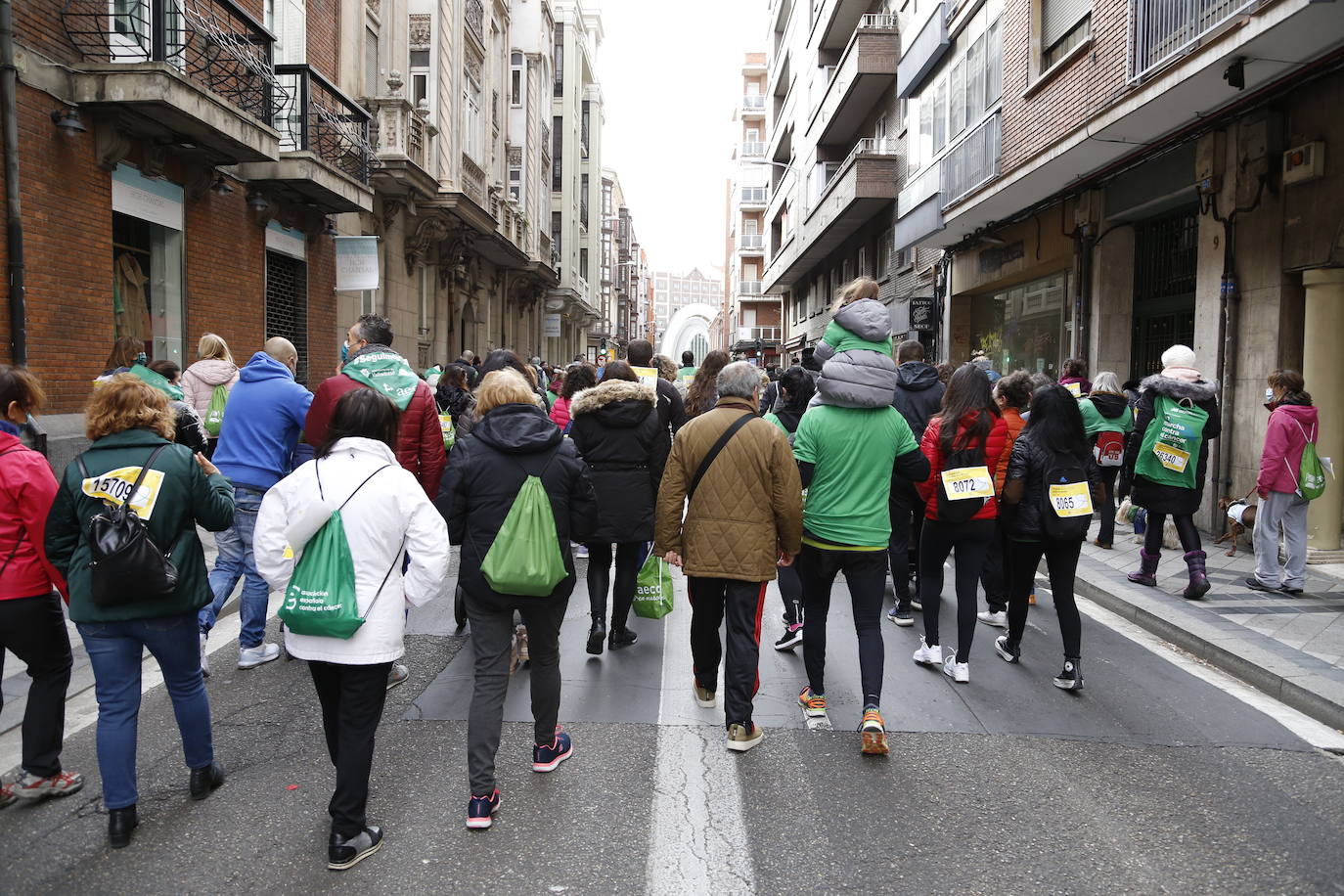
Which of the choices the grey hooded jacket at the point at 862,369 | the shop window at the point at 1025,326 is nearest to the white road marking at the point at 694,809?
the grey hooded jacket at the point at 862,369

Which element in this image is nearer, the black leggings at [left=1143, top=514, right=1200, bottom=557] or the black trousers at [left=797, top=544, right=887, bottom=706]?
the black trousers at [left=797, top=544, right=887, bottom=706]

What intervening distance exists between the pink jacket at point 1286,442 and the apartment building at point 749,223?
50834mm

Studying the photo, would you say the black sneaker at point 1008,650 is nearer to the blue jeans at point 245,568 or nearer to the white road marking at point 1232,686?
the white road marking at point 1232,686

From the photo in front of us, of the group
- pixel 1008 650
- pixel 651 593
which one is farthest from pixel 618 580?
pixel 1008 650

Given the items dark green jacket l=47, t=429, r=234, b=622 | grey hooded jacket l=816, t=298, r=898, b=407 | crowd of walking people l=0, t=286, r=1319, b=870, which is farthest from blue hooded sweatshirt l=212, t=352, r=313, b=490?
grey hooded jacket l=816, t=298, r=898, b=407

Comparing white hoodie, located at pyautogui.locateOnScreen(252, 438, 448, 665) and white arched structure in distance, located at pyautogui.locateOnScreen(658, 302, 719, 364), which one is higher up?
white arched structure in distance, located at pyautogui.locateOnScreen(658, 302, 719, 364)

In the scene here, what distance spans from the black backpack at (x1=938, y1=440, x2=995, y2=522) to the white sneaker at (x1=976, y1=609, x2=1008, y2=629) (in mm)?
1913

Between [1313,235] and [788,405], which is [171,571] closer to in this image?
[788,405]

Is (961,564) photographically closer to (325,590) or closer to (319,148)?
(325,590)

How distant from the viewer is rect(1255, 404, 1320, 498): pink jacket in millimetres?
7133

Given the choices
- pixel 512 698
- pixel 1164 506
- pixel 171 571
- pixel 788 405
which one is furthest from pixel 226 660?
pixel 1164 506

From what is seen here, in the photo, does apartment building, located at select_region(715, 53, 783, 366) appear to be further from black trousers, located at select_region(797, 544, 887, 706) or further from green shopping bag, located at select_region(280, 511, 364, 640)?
green shopping bag, located at select_region(280, 511, 364, 640)

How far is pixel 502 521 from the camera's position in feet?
12.1

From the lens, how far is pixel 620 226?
325 feet
